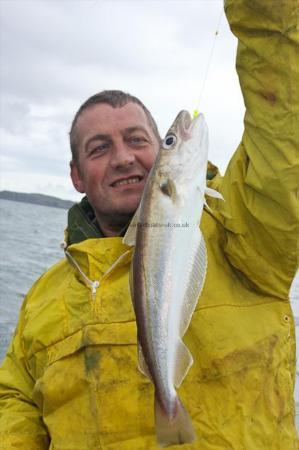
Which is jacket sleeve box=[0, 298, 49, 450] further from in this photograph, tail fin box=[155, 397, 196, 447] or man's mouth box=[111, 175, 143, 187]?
tail fin box=[155, 397, 196, 447]

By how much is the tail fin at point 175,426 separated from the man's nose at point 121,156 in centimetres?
186

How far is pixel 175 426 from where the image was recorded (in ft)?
8.64

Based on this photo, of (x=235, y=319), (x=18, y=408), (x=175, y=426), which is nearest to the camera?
(x=175, y=426)

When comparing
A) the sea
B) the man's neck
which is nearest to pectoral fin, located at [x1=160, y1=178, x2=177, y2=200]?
the man's neck

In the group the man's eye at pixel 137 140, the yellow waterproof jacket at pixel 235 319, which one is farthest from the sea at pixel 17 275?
the man's eye at pixel 137 140

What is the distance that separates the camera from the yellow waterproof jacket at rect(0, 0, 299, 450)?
9.32 ft

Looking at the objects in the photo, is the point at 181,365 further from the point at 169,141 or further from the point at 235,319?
the point at 169,141

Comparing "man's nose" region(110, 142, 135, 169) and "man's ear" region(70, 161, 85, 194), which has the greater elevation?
"man's nose" region(110, 142, 135, 169)

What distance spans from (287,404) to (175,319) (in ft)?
3.78

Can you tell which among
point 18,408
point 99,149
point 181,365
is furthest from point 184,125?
point 18,408

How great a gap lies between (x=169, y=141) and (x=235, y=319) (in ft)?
3.98

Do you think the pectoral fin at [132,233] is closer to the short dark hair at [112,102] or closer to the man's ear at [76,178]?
the short dark hair at [112,102]

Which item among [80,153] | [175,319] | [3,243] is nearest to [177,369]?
[175,319]

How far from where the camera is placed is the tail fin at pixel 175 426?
2.64 meters
